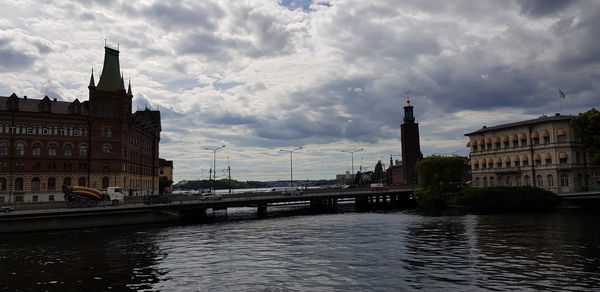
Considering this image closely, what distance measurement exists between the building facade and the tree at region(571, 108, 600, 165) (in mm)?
95747

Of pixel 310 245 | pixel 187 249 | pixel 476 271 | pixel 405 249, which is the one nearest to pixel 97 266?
pixel 187 249

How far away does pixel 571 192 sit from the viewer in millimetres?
77125

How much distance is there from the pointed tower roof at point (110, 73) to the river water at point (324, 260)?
4904 centimetres

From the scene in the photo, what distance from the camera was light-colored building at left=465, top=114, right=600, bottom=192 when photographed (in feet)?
266

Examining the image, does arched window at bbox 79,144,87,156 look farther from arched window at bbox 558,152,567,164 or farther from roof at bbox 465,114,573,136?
arched window at bbox 558,152,567,164

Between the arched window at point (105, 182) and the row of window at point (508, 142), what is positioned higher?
the row of window at point (508, 142)

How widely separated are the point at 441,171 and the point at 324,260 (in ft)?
205

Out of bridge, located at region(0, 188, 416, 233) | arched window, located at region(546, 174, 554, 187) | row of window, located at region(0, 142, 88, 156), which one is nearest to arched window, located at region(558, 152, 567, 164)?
arched window, located at region(546, 174, 554, 187)

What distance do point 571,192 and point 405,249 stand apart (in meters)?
57.4

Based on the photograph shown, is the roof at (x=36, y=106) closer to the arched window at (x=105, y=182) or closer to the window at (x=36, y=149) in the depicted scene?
the window at (x=36, y=149)

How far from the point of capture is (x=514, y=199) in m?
76.6

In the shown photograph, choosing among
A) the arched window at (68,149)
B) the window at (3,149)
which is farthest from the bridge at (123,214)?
the window at (3,149)

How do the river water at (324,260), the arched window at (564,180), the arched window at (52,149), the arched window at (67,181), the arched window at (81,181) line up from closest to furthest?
the river water at (324,260) < the arched window at (564,180) < the arched window at (52,149) < the arched window at (67,181) < the arched window at (81,181)

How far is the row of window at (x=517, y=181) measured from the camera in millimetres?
82062
